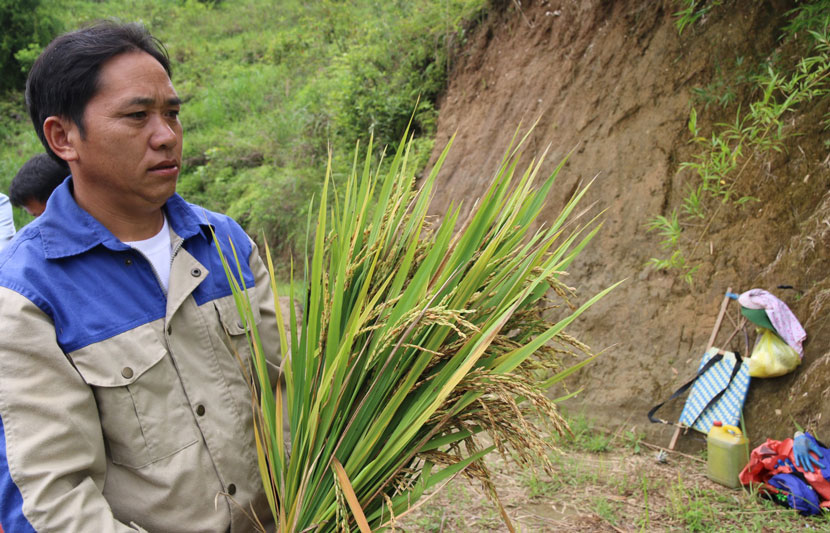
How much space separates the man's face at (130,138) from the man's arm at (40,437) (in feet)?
1.11

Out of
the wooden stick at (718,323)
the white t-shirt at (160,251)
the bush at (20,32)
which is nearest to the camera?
the white t-shirt at (160,251)

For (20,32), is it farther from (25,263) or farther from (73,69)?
(25,263)

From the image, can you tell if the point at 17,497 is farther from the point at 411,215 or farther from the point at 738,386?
the point at 738,386

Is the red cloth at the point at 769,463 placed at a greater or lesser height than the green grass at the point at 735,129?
lesser

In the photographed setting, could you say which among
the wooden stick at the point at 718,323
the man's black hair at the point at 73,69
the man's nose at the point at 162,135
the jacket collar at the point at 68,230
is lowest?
the wooden stick at the point at 718,323

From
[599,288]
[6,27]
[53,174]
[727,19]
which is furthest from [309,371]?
[6,27]

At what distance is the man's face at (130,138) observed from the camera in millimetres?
1354

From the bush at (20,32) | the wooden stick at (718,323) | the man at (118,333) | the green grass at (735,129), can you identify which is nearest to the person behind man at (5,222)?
the man at (118,333)

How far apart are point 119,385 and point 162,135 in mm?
562

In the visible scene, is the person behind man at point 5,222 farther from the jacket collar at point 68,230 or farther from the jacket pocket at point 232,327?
Answer: the jacket pocket at point 232,327

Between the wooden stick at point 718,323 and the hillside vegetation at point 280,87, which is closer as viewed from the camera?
the wooden stick at point 718,323

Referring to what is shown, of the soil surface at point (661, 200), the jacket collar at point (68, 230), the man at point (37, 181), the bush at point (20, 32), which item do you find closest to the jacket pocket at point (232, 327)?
the jacket collar at point (68, 230)

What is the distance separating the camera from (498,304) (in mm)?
1351

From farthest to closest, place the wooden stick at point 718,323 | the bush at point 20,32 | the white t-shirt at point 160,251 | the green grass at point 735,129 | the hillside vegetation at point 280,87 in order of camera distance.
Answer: the bush at point 20,32
the hillside vegetation at point 280,87
the wooden stick at point 718,323
the green grass at point 735,129
the white t-shirt at point 160,251
